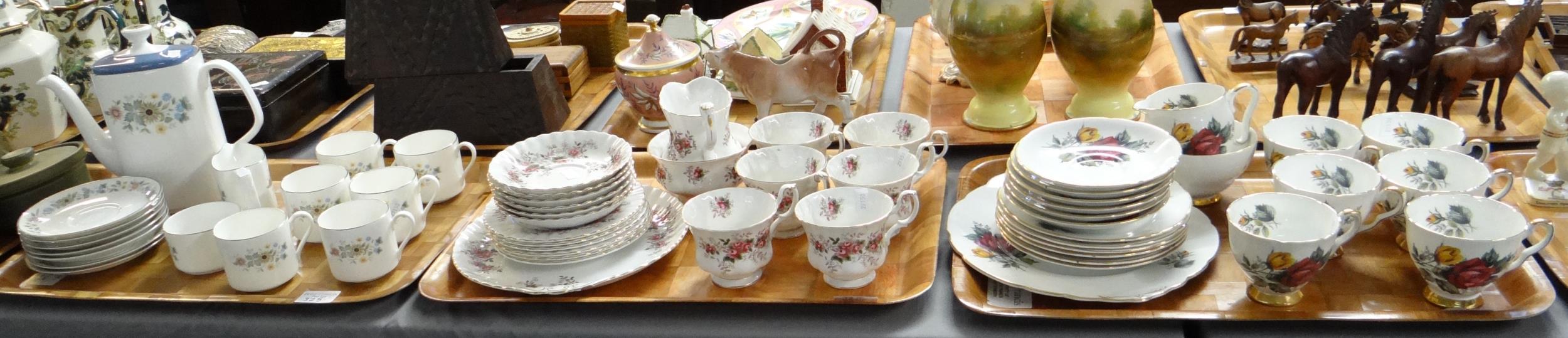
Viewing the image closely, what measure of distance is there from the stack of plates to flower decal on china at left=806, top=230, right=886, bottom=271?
84 cm

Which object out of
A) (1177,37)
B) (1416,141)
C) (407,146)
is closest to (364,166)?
(407,146)

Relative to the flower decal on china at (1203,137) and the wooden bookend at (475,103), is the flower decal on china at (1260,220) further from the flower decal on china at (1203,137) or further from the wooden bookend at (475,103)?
the wooden bookend at (475,103)

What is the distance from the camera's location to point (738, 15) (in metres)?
2.18

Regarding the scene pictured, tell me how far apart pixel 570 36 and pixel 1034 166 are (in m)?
1.18

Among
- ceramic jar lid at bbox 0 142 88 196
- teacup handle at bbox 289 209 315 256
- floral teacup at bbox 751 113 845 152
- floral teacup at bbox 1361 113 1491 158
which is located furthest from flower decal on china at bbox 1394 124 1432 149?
ceramic jar lid at bbox 0 142 88 196

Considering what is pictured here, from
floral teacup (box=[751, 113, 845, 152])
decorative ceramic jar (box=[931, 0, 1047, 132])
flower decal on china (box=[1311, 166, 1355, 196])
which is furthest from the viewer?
decorative ceramic jar (box=[931, 0, 1047, 132])

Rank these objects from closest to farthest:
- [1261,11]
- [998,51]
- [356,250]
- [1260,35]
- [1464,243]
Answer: [1464,243] < [356,250] < [998,51] < [1260,35] < [1261,11]

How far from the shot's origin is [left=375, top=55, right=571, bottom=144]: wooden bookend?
1.53 meters

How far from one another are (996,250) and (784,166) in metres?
0.29

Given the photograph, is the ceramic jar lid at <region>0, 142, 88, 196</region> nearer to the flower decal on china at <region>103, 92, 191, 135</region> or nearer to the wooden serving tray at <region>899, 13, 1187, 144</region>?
the flower decal on china at <region>103, 92, 191, 135</region>

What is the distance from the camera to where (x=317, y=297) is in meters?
1.11

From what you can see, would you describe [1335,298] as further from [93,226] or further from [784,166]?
[93,226]

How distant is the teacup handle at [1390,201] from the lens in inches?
40.8

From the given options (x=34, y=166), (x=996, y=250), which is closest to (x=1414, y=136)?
(x=996, y=250)
